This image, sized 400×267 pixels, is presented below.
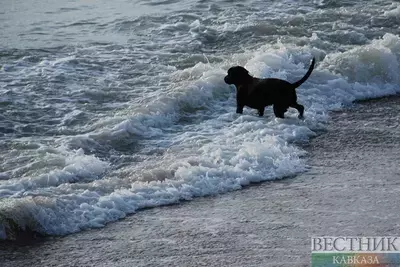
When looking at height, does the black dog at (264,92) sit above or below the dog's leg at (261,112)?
above

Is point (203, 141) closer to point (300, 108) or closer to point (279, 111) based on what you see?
point (279, 111)

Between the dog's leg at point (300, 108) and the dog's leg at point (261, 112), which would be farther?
the dog's leg at point (261, 112)

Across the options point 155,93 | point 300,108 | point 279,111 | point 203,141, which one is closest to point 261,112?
point 279,111

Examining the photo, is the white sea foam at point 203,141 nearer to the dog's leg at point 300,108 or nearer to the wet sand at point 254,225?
the dog's leg at point 300,108

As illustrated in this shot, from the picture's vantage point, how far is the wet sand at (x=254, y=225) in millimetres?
6961

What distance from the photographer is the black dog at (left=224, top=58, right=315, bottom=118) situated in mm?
10203

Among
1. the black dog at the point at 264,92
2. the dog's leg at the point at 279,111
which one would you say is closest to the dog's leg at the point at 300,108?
the black dog at the point at 264,92

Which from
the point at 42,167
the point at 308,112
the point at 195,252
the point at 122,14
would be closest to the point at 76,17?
the point at 122,14

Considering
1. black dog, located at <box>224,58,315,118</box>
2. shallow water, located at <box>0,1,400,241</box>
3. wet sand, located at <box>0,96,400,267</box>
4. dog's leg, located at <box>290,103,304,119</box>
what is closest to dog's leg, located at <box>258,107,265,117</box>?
black dog, located at <box>224,58,315,118</box>

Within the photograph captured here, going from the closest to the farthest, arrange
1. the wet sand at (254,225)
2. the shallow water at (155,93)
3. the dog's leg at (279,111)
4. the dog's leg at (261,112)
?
the wet sand at (254,225) → the shallow water at (155,93) → the dog's leg at (279,111) → the dog's leg at (261,112)

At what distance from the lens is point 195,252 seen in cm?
702

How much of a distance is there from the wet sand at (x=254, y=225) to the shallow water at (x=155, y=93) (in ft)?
0.83

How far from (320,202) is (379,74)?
4714 millimetres

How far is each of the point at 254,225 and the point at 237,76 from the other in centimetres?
325
